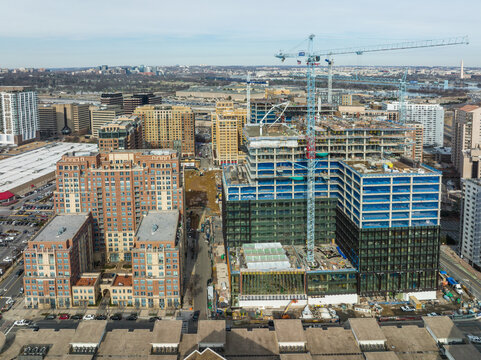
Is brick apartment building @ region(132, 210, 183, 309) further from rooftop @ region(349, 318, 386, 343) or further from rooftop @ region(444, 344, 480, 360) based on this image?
rooftop @ region(444, 344, 480, 360)

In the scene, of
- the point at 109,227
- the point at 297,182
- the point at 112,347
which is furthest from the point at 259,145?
the point at 112,347

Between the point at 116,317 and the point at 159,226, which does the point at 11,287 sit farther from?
the point at 159,226

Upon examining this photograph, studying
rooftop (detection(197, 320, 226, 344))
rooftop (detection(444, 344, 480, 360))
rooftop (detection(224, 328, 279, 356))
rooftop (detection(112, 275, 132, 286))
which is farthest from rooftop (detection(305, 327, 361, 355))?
rooftop (detection(112, 275, 132, 286))

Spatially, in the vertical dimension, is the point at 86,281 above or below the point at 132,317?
above

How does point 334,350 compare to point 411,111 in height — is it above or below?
below

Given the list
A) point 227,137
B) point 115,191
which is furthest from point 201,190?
point 115,191

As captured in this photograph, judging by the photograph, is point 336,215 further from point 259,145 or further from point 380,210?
point 259,145
